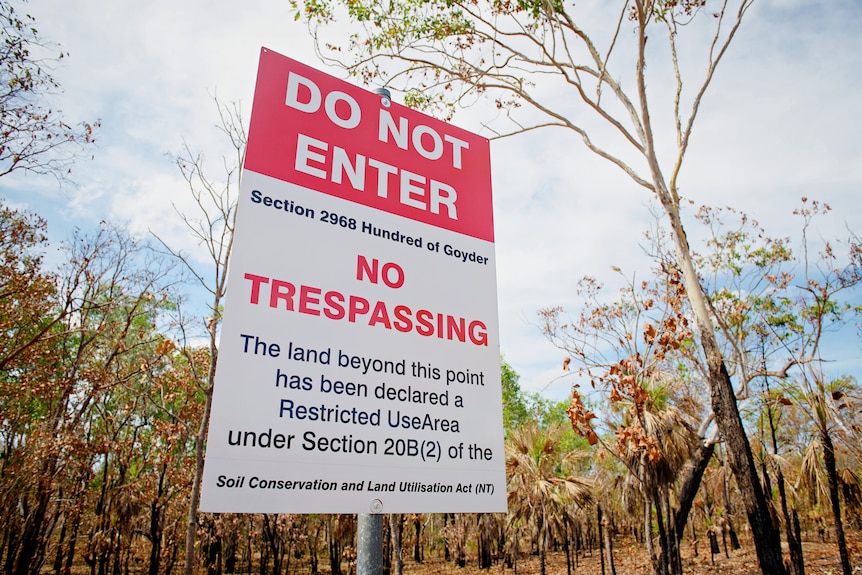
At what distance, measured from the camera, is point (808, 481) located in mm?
14562

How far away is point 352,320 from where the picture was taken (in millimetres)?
1919

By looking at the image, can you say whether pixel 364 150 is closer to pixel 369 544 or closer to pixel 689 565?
pixel 369 544

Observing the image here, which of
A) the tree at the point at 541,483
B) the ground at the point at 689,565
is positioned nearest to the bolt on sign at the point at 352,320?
the tree at the point at 541,483

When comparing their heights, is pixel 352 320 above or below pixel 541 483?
above

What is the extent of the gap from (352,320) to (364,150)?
2.74 ft

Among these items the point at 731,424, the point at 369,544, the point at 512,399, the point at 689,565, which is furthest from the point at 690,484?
the point at 512,399

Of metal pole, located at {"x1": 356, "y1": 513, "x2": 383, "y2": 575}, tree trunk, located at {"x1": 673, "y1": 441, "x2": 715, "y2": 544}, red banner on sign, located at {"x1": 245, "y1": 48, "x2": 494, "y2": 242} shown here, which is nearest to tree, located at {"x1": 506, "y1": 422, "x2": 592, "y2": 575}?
tree trunk, located at {"x1": 673, "y1": 441, "x2": 715, "y2": 544}

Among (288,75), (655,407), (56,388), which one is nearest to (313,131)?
(288,75)

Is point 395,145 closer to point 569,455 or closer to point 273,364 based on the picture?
point 273,364

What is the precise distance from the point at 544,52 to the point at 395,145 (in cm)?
1031

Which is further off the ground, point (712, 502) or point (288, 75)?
point (288, 75)

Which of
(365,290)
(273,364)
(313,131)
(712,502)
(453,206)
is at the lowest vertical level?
(712,502)

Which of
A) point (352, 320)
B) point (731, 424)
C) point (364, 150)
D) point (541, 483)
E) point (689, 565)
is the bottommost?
point (689, 565)

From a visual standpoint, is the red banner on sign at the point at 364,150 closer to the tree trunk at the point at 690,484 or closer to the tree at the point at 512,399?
the tree trunk at the point at 690,484
